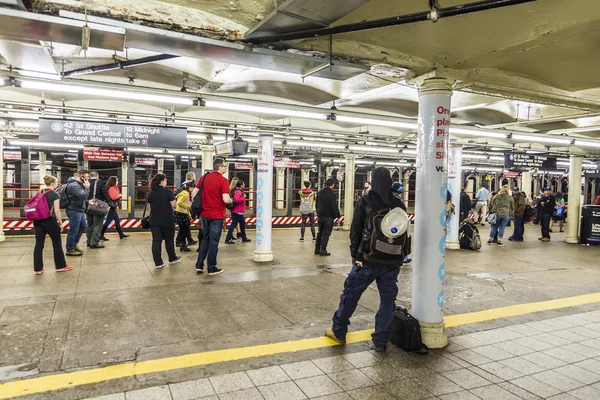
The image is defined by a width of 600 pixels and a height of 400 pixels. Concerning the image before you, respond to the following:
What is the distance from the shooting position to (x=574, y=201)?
1230 cm

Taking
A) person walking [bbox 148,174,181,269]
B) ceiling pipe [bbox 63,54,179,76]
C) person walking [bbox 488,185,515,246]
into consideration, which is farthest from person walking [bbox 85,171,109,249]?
person walking [bbox 488,185,515,246]

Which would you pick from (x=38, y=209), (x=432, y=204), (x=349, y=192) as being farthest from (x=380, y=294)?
(x=349, y=192)

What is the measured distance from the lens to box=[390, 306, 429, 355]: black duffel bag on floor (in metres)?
3.67

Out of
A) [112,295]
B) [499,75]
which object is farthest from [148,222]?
[499,75]

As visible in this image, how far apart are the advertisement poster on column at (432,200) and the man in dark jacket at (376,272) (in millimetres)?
360

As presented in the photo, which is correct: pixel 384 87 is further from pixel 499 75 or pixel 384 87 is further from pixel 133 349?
pixel 133 349

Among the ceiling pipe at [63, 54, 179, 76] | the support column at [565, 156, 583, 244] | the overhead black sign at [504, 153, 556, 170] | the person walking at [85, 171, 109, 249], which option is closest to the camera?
the ceiling pipe at [63, 54, 179, 76]

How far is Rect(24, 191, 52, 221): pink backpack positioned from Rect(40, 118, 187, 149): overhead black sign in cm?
142

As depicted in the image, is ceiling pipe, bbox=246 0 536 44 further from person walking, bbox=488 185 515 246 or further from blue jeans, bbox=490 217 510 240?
blue jeans, bbox=490 217 510 240

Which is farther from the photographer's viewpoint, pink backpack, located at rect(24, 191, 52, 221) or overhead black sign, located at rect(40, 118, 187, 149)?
overhead black sign, located at rect(40, 118, 187, 149)

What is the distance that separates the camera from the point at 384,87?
5.99 metres

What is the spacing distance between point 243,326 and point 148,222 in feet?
13.1

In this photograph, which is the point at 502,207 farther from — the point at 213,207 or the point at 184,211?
the point at 184,211

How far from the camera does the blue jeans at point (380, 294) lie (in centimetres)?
364
